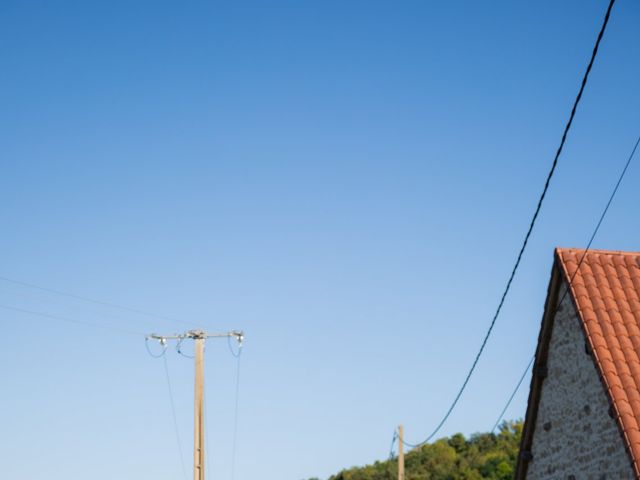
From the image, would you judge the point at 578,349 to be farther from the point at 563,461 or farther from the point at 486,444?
the point at 486,444

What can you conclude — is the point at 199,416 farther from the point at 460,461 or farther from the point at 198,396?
the point at 460,461

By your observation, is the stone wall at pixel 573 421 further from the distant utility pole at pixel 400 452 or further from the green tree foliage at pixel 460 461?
the green tree foliage at pixel 460 461

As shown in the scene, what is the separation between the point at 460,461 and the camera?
294 ft

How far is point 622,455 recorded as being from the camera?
1650cm

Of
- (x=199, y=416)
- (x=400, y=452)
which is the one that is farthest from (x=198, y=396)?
(x=400, y=452)

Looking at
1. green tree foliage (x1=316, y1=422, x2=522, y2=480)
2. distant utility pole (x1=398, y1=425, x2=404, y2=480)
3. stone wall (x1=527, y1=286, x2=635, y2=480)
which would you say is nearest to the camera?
stone wall (x1=527, y1=286, x2=635, y2=480)

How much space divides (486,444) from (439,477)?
31.4 feet

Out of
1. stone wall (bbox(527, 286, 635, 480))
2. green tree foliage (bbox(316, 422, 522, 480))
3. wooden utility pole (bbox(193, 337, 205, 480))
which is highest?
green tree foliage (bbox(316, 422, 522, 480))

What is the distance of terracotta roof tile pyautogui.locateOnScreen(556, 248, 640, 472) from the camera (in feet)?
54.7

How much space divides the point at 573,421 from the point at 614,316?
212cm

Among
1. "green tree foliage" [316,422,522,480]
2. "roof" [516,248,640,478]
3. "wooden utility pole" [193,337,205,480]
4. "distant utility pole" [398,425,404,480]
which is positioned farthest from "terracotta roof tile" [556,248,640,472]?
"green tree foliage" [316,422,522,480]

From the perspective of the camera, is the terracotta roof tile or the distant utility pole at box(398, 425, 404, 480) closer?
the terracotta roof tile

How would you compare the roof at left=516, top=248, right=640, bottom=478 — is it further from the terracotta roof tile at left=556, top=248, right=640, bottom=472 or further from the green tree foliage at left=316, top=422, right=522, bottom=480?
the green tree foliage at left=316, top=422, right=522, bottom=480

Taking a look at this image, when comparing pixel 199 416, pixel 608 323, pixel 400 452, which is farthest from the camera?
pixel 400 452
